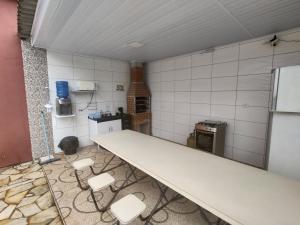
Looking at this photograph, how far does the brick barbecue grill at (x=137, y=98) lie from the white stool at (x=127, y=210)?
3.06 m

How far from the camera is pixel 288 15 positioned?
1883 millimetres

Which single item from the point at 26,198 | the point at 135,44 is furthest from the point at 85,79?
the point at 26,198

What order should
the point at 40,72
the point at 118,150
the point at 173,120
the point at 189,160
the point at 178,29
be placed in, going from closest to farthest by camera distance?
the point at 189,160 < the point at 118,150 < the point at 178,29 < the point at 40,72 < the point at 173,120

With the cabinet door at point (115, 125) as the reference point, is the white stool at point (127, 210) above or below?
below

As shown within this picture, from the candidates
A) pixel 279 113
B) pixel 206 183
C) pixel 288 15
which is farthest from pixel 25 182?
pixel 288 15

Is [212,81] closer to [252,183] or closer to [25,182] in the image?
[252,183]

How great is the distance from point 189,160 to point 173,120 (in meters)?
2.54

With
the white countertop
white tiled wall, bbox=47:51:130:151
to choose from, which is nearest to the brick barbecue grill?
white tiled wall, bbox=47:51:130:151

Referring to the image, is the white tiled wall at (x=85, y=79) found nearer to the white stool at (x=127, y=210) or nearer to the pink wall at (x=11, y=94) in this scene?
the pink wall at (x=11, y=94)

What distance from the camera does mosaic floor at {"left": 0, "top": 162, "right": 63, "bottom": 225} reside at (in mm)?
1744

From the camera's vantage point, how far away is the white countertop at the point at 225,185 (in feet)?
2.96

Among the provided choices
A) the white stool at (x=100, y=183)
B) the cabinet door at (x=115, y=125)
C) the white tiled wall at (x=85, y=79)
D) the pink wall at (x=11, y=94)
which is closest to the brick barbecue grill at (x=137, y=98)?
the white tiled wall at (x=85, y=79)

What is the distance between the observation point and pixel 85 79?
3.74 metres

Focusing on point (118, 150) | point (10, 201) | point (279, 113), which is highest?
point (279, 113)
